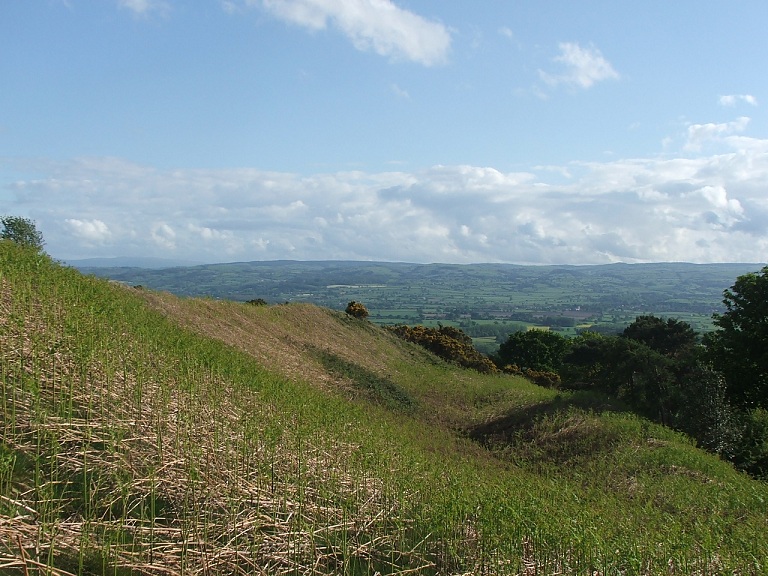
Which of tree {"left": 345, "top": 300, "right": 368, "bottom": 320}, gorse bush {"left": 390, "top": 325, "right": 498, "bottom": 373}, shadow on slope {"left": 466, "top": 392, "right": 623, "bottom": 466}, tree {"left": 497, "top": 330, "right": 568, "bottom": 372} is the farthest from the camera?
tree {"left": 497, "top": 330, "right": 568, "bottom": 372}

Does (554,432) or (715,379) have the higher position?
(715,379)

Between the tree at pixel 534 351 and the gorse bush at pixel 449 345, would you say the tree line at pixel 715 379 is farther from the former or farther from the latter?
the tree at pixel 534 351

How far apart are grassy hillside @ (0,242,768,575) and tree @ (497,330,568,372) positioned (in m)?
33.5

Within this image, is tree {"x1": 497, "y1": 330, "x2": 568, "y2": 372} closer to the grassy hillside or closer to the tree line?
the tree line

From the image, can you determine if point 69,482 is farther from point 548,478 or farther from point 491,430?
point 491,430

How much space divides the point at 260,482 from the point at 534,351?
146 ft

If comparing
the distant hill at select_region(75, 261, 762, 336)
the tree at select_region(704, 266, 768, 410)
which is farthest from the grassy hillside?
the distant hill at select_region(75, 261, 762, 336)

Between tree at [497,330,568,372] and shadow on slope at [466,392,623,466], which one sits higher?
shadow on slope at [466,392,623,466]

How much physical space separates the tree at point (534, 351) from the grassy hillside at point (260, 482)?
33.5 metres

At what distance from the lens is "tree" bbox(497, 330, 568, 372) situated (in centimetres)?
4841

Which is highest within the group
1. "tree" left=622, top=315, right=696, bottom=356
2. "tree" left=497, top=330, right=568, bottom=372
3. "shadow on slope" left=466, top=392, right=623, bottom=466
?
"tree" left=622, top=315, right=696, bottom=356

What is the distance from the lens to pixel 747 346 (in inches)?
837

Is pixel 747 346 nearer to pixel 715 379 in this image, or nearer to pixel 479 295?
pixel 715 379

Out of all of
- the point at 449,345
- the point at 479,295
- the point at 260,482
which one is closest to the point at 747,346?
the point at 260,482
